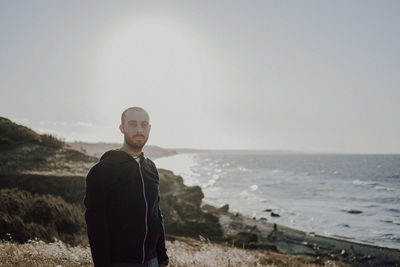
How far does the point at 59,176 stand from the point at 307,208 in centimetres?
3021

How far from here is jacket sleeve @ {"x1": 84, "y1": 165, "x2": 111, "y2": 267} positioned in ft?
9.08

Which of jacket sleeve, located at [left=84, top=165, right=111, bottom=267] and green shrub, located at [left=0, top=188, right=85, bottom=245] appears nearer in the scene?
jacket sleeve, located at [left=84, top=165, right=111, bottom=267]

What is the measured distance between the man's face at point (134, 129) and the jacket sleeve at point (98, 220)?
503 mm

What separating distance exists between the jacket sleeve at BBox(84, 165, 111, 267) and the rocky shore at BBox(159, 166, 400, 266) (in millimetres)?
12238

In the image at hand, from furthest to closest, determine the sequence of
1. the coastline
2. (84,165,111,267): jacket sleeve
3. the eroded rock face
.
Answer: the coastline < the eroded rock face < (84,165,111,267): jacket sleeve

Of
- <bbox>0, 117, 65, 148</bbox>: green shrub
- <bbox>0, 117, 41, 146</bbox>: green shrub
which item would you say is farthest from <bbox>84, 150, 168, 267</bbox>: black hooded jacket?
<bbox>0, 117, 41, 146</bbox>: green shrub

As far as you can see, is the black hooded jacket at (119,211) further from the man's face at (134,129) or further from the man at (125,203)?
the man's face at (134,129)

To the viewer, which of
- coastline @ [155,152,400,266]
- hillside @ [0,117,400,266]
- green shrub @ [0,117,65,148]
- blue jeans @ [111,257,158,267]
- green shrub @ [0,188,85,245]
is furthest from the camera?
green shrub @ [0,117,65,148]

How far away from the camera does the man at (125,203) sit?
110 inches

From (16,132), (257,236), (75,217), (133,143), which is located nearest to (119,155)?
(133,143)

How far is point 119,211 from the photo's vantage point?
2.91 m

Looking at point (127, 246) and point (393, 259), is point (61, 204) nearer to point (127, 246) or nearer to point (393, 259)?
point (127, 246)

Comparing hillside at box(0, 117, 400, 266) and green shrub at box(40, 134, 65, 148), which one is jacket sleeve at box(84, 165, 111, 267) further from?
green shrub at box(40, 134, 65, 148)

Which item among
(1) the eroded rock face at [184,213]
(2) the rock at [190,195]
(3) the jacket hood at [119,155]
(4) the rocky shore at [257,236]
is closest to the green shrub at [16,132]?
(1) the eroded rock face at [184,213]
